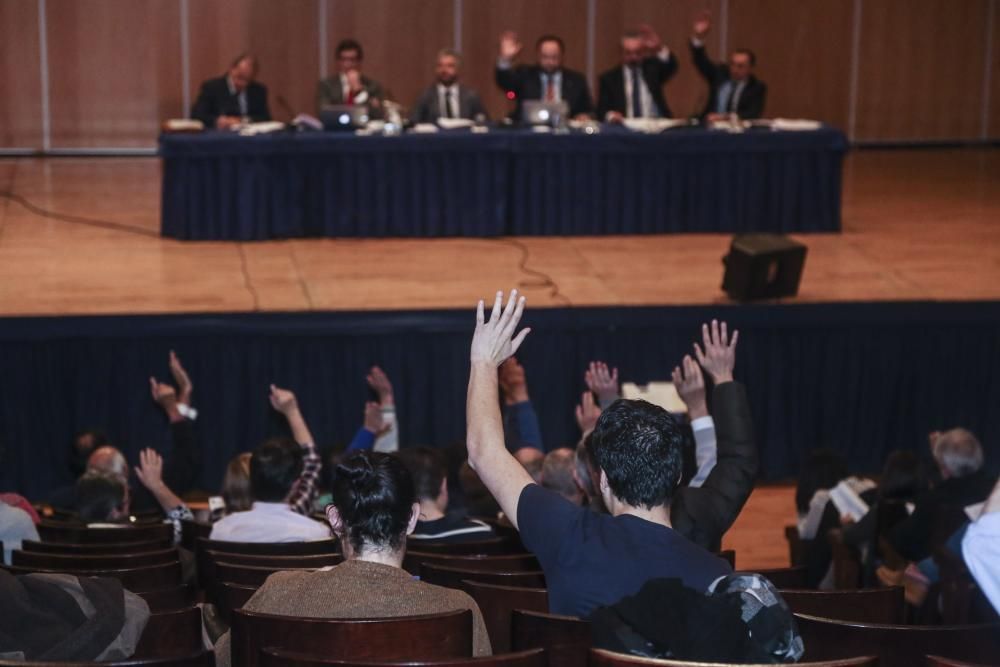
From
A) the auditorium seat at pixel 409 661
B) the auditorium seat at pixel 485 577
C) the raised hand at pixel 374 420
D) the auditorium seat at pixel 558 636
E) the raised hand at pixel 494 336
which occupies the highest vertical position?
the raised hand at pixel 494 336

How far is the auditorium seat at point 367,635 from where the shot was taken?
261 centimetres

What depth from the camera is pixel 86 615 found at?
9.37 feet

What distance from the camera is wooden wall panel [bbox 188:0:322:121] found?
13703 mm

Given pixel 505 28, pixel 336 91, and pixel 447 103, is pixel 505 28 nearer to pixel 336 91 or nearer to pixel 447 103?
pixel 447 103

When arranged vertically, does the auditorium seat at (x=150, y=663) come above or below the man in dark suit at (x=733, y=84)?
below

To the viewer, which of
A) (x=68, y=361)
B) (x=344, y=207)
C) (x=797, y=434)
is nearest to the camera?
(x=68, y=361)

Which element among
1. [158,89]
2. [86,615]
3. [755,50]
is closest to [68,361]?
[86,615]

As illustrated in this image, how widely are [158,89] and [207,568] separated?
34.6 ft

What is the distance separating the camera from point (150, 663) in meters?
2.53

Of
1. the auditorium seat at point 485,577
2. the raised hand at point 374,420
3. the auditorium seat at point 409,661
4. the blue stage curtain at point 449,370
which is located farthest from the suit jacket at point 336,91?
the auditorium seat at point 409,661

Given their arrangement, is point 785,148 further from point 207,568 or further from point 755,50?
point 207,568

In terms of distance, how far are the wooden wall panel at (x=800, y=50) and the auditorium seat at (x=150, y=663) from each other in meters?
12.7

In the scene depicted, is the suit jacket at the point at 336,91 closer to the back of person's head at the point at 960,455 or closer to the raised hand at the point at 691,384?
the back of person's head at the point at 960,455

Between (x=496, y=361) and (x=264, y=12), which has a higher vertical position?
(x=264, y=12)
